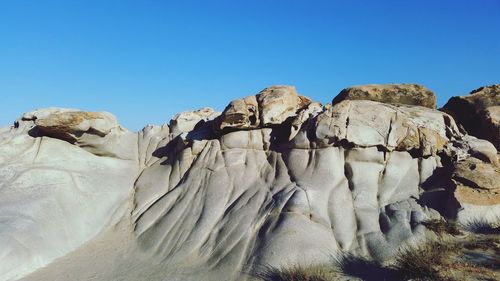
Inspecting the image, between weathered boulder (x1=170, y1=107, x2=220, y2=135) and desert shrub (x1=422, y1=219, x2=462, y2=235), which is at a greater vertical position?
weathered boulder (x1=170, y1=107, x2=220, y2=135)

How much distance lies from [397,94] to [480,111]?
→ 2777mm

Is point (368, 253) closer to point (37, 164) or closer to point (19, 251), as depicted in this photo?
point (19, 251)

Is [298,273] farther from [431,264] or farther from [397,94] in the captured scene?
[397,94]

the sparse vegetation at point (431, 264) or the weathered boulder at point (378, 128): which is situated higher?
the weathered boulder at point (378, 128)

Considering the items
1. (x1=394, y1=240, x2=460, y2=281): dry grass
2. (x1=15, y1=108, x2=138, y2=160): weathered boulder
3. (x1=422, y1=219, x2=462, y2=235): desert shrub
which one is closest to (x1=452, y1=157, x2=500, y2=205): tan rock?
(x1=422, y1=219, x2=462, y2=235): desert shrub

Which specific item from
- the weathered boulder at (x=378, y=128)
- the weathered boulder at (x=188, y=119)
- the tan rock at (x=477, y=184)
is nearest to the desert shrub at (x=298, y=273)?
the weathered boulder at (x=378, y=128)

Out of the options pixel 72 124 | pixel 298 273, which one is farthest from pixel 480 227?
pixel 72 124

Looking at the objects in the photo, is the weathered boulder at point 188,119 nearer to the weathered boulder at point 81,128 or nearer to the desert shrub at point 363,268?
the weathered boulder at point 81,128

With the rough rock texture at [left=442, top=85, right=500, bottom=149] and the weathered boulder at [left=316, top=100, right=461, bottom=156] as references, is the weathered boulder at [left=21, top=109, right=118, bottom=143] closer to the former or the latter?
the weathered boulder at [left=316, top=100, right=461, bottom=156]

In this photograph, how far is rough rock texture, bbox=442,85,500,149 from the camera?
15.9 meters

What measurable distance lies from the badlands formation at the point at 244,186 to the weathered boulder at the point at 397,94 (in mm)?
48

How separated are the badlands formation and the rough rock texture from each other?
0.05 m

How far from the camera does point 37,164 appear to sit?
48.3 feet

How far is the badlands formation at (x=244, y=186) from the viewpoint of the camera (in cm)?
1196
